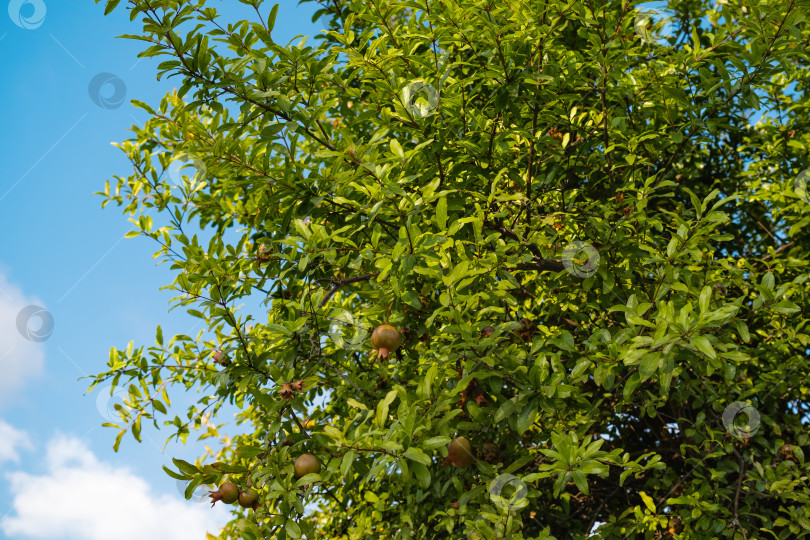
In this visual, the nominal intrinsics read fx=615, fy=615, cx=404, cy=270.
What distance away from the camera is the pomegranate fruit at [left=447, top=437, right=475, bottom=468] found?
7.63 ft

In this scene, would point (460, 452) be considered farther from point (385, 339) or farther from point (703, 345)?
point (703, 345)

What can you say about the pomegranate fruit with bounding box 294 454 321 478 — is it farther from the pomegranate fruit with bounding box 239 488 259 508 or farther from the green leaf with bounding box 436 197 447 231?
the green leaf with bounding box 436 197 447 231

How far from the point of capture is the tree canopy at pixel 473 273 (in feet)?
7.02

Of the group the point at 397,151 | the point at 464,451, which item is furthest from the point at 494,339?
the point at 397,151

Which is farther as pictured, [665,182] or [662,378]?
[665,182]

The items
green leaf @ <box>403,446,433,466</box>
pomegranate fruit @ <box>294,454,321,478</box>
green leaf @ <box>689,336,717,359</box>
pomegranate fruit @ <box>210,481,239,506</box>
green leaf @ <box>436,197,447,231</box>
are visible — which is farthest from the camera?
pomegranate fruit @ <box>210,481,239,506</box>

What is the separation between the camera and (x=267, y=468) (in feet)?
7.54

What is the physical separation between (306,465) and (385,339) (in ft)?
1.77

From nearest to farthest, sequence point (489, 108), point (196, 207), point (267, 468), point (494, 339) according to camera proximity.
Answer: point (494, 339) < point (267, 468) < point (489, 108) < point (196, 207)

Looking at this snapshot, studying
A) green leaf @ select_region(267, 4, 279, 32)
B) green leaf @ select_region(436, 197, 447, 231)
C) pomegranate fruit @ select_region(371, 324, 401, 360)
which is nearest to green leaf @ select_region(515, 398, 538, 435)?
pomegranate fruit @ select_region(371, 324, 401, 360)

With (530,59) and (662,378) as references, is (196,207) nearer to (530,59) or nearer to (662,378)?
(530,59)

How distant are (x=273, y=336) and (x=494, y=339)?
0.94 metres

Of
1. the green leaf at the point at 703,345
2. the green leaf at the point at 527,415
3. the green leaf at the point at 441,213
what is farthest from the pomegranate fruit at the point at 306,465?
the green leaf at the point at 703,345

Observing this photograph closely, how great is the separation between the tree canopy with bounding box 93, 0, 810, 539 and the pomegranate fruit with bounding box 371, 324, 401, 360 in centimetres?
7
